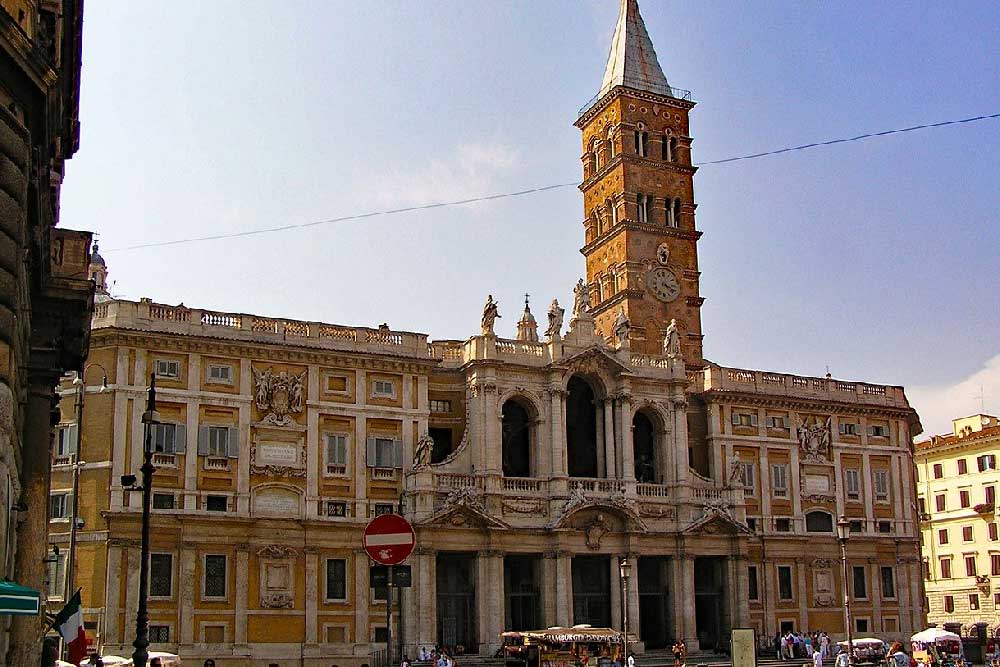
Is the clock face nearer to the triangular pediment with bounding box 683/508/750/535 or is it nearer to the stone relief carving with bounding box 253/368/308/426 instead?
the triangular pediment with bounding box 683/508/750/535

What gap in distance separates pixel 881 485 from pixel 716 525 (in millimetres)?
12750

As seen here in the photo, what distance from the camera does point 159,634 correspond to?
4750 cm

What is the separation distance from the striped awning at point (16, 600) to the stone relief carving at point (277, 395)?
36385mm

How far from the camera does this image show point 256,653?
49.0 m

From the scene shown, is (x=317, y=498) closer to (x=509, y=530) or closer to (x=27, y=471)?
(x=509, y=530)

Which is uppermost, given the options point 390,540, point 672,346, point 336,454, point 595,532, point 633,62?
point 633,62

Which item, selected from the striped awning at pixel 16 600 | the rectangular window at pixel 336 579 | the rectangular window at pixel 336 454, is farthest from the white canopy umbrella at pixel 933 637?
the striped awning at pixel 16 600

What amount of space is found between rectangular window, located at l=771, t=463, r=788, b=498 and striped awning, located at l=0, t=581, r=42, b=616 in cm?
5223

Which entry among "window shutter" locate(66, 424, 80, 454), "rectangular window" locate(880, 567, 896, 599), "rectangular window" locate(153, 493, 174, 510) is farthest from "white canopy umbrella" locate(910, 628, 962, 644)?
"window shutter" locate(66, 424, 80, 454)

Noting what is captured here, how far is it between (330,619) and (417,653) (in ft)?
12.8

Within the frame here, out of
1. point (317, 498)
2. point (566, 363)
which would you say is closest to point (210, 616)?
point (317, 498)

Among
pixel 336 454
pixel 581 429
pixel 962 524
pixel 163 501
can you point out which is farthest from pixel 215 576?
pixel 962 524

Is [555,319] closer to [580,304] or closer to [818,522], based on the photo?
[580,304]

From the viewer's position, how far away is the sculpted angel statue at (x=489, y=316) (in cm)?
5728
